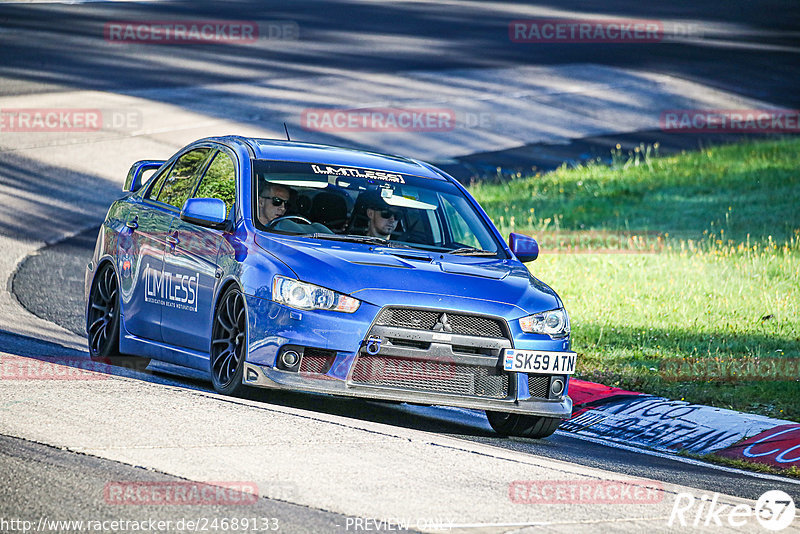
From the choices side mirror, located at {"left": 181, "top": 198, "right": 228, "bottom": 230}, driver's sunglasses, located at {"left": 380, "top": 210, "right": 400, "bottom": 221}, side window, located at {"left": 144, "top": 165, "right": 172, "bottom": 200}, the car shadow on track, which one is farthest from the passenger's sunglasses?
side window, located at {"left": 144, "top": 165, "right": 172, "bottom": 200}

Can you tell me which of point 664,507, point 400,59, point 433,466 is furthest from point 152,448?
point 400,59

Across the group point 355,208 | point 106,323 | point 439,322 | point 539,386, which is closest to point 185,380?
point 106,323

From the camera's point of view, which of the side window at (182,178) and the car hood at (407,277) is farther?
the side window at (182,178)

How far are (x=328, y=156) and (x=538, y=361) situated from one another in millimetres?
2289

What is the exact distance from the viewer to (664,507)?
671 cm

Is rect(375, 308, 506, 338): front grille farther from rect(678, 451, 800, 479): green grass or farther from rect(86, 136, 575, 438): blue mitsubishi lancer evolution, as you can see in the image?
rect(678, 451, 800, 479): green grass

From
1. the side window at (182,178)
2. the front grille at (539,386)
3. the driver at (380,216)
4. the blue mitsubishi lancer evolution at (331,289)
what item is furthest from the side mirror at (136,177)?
the front grille at (539,386)

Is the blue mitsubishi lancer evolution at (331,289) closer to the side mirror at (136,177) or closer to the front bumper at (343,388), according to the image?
the front bumper at (343,388)

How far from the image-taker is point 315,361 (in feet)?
26.6

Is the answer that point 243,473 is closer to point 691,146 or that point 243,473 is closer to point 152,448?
point 152,448

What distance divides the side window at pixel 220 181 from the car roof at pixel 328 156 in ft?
0.61

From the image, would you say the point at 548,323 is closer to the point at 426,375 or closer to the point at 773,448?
the point at 426,375

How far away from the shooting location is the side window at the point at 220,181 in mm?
9375

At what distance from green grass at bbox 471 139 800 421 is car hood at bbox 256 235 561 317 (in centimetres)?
252
